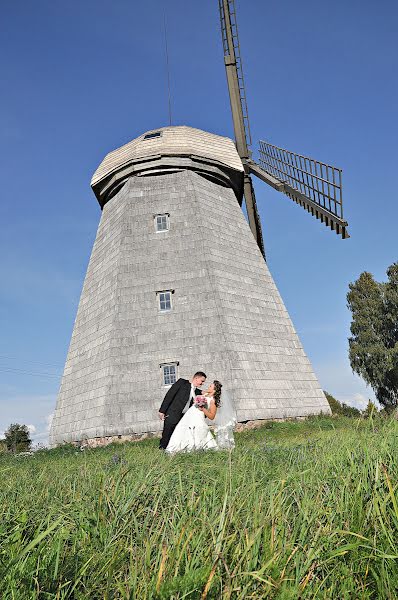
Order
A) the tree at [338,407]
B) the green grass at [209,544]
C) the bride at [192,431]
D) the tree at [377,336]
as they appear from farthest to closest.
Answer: the tree at [377,336] < the tree at [338,407] < the bride at [192,431] < the green grass at [209,544]

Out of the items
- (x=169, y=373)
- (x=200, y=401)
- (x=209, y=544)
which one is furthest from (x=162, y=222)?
(x=209, y=544)

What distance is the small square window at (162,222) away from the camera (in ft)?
57.8

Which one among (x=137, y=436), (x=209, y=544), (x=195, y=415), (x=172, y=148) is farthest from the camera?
(x=172, y=148)

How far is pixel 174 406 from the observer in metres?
9.21

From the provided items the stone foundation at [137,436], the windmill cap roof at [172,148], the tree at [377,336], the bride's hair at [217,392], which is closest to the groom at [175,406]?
the bride's hair at [217,392]

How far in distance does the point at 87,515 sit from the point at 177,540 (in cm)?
70

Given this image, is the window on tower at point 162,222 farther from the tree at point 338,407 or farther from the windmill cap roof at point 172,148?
the tree at point 338,407

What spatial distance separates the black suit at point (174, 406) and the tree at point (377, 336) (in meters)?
29.8

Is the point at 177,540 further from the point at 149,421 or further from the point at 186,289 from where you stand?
the point at 186,289

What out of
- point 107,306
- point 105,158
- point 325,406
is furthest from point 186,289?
point 105,158

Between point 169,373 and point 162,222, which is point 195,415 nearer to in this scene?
point 169,373

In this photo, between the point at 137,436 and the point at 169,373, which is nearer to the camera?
the point at 137,436

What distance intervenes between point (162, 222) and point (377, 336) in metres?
25.4

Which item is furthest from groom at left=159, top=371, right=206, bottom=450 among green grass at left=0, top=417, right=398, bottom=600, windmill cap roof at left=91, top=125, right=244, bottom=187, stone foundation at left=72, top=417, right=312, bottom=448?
windmill cap roof at left=91, top=125, right=244, bottom=187
